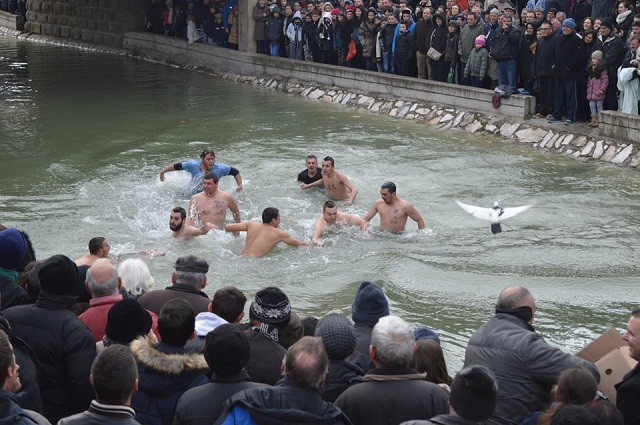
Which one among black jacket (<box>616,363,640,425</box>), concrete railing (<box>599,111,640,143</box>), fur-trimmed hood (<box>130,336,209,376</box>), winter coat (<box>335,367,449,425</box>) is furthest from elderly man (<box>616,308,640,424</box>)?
concrete railing (<box>599,111,640,143</box>)

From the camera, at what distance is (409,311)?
10594 millimetres

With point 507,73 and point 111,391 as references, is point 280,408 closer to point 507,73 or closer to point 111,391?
point 111,391

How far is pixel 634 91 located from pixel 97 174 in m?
9.23

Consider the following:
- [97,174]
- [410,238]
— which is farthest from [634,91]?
[97,174]

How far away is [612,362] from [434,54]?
49.9ft

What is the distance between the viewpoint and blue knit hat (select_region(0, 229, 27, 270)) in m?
6.26

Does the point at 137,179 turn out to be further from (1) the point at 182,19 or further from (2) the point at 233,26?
(1) the point at 182,19

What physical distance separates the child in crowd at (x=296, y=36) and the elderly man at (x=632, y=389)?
18990mm

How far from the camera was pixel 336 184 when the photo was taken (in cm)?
1478

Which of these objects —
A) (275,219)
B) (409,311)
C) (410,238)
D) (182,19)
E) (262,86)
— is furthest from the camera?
(182,19)

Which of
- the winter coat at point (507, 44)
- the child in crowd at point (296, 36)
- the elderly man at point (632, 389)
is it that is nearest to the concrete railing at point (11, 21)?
the child in crowd at point (296, 36)

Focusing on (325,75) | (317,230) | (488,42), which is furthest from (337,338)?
(325,75)

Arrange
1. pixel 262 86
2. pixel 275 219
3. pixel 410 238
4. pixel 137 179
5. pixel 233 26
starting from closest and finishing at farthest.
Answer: pixel 275 219 < pixel 410 238 < pixel 137 179 < pixel 262 86 < pixel 233 26

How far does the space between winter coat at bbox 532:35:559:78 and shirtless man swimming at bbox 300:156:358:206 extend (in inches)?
197
